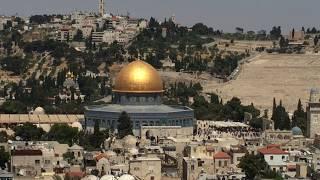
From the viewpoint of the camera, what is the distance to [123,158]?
3319 centimetres

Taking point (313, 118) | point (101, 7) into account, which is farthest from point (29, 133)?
point (101, 7)

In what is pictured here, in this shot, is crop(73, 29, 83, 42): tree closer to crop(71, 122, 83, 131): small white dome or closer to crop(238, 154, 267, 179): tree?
crop(71, 122, 83, 131): small white dome

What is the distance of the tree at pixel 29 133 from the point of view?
127 feet

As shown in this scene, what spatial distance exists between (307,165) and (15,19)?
68.3m

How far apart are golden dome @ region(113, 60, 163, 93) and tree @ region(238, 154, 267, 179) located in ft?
42.2

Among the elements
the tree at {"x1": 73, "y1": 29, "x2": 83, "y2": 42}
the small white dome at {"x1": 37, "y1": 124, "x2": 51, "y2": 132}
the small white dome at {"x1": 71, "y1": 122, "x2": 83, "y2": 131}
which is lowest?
the small white dome at {"x1": 37, "y1": 124, "x2": 51, "y2": 132}

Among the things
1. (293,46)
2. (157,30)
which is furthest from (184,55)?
(293,46)

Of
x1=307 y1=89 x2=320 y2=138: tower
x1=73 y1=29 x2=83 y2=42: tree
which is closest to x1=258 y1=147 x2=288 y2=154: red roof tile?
x1=307 y1=89 x2=320 y2=138: tower

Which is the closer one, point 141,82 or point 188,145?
point 188,145

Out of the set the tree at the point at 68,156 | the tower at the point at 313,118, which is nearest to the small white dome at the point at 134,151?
the tree at the point at 68,156

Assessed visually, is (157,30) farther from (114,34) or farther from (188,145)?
(188,145)

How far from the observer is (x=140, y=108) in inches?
1720

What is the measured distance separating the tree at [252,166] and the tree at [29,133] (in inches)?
384

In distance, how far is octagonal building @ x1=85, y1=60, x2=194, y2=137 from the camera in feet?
140
